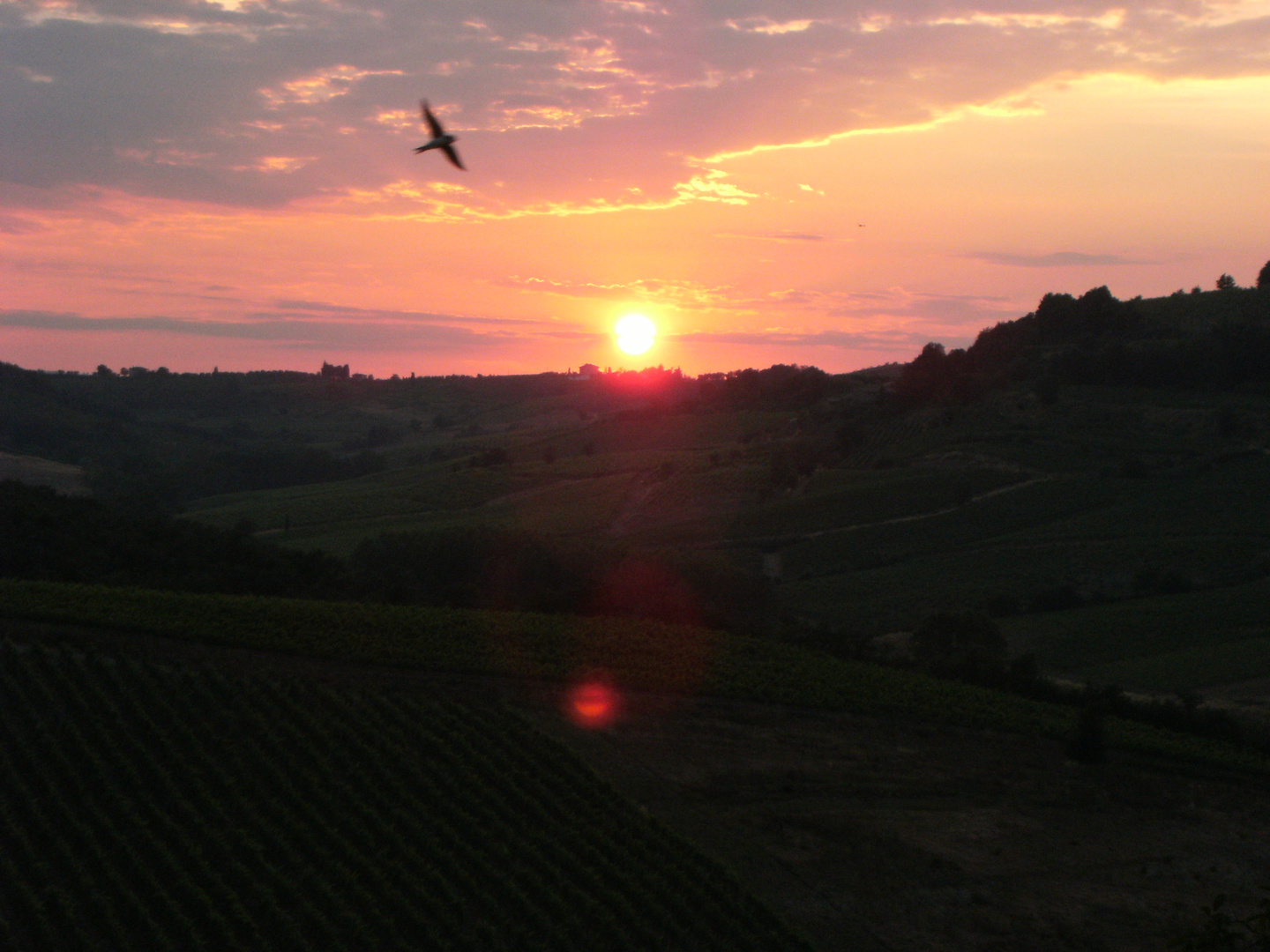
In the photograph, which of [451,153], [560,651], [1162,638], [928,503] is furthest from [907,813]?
[928,503]

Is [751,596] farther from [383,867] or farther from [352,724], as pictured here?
[383,867]

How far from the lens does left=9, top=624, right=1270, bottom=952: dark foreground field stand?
20.1m

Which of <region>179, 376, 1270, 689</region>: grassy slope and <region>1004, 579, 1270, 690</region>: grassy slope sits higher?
<region>179, 376, 1270, 689</region>: grassy slope

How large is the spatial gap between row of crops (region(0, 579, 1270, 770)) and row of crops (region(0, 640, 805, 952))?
325 cm

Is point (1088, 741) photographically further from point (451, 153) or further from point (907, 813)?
point (451, 153)

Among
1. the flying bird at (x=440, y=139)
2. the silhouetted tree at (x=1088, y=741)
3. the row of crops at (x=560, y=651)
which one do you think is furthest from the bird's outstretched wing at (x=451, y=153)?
the silhouetted tree at (x=1088, y=741)

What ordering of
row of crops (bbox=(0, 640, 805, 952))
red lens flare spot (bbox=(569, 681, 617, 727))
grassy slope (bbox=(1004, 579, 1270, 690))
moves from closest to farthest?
1. row of crops (bbox=(0, 640, 805, 952))
2. red lens flare spot (bbox=(569, 681, 617, 727))
3. grassy slope (bbox=(1004, 579, 1270, 690))

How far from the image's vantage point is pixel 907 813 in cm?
2395

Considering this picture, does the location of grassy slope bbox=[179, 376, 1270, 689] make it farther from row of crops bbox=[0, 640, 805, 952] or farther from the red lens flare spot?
row of crops bbox=[0, 640, 805, 952]

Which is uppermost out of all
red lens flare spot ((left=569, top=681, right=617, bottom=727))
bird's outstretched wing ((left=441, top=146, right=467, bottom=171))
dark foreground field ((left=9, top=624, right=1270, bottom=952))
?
bird's outstretched wing ((left=441, top=146, right=467, bottom=171))

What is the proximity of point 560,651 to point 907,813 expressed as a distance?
11321 millimetres

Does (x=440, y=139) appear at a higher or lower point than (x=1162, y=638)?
higher

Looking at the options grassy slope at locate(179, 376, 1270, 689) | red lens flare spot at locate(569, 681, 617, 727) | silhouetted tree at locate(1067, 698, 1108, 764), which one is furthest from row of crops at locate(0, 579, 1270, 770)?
grassy slope at locate(179, 376, 1270, 689)

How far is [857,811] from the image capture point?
23.8m
